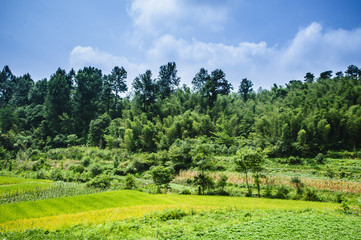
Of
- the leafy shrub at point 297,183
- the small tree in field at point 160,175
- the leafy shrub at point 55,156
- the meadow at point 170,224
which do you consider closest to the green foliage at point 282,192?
the leafy shrub at point 297,183

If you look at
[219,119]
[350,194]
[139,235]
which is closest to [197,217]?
[139,235]

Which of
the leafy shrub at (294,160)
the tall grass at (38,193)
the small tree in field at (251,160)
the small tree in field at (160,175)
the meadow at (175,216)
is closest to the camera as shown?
the meadow at (175,216)

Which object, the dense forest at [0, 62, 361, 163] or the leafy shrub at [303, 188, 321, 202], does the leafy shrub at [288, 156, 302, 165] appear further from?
the leafy shrub at [303, 188, 321, 202]

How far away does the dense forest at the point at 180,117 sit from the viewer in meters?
28.9

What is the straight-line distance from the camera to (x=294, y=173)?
21219 mm

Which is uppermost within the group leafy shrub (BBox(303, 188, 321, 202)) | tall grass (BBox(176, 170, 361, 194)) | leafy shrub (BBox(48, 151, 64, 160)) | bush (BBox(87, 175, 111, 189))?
leafy shrub (BBox(48, 151, 64, 160))

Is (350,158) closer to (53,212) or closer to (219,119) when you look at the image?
(219,119)

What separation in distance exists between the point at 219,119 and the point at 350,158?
63.1ft

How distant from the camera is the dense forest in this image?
94.8 feet

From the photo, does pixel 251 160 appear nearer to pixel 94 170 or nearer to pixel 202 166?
pixel 202 166

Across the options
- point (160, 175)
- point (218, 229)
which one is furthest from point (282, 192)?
point (218, 229)

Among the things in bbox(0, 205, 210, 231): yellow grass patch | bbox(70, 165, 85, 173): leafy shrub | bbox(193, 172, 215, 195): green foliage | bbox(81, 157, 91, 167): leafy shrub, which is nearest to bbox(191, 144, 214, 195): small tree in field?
bbox(193, 172, 215, 195): green foliage

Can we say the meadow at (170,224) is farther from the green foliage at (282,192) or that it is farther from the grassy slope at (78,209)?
the green foliage at (282,192)

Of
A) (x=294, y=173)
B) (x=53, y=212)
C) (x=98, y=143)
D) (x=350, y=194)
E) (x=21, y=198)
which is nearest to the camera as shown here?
(x=53, y=212)
